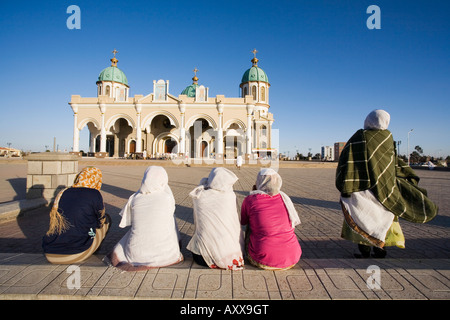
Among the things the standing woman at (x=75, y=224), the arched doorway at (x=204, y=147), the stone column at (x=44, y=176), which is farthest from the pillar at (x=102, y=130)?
the standing woman at (x=75, y=224)

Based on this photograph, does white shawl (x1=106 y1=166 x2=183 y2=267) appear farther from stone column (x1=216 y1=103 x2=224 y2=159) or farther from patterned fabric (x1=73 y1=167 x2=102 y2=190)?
stone column (x1=216 y1=103 x2=224 y2=159)

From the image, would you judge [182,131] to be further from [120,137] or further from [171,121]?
[120,137]

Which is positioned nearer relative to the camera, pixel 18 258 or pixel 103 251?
pixel 18 258

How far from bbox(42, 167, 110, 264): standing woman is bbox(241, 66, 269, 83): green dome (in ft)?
126

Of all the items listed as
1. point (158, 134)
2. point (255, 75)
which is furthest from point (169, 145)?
point (255, 75)

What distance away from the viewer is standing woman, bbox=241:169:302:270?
2.25m

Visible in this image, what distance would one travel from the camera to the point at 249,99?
29281 mm

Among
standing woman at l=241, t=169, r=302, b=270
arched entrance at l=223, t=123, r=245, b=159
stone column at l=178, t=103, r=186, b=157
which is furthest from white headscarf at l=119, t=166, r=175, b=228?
arched entrance at l=223, t=123, r=245, b=159

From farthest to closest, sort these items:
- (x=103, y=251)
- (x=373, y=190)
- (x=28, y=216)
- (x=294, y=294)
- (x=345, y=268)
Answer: (x=28, y=216), (x=103, y=251), (x=373, y=190), (x=345, y=268), (x=294, y=294)

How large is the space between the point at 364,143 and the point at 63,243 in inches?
138

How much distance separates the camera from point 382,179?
275cm

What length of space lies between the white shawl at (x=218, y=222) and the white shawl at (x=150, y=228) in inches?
12.9
